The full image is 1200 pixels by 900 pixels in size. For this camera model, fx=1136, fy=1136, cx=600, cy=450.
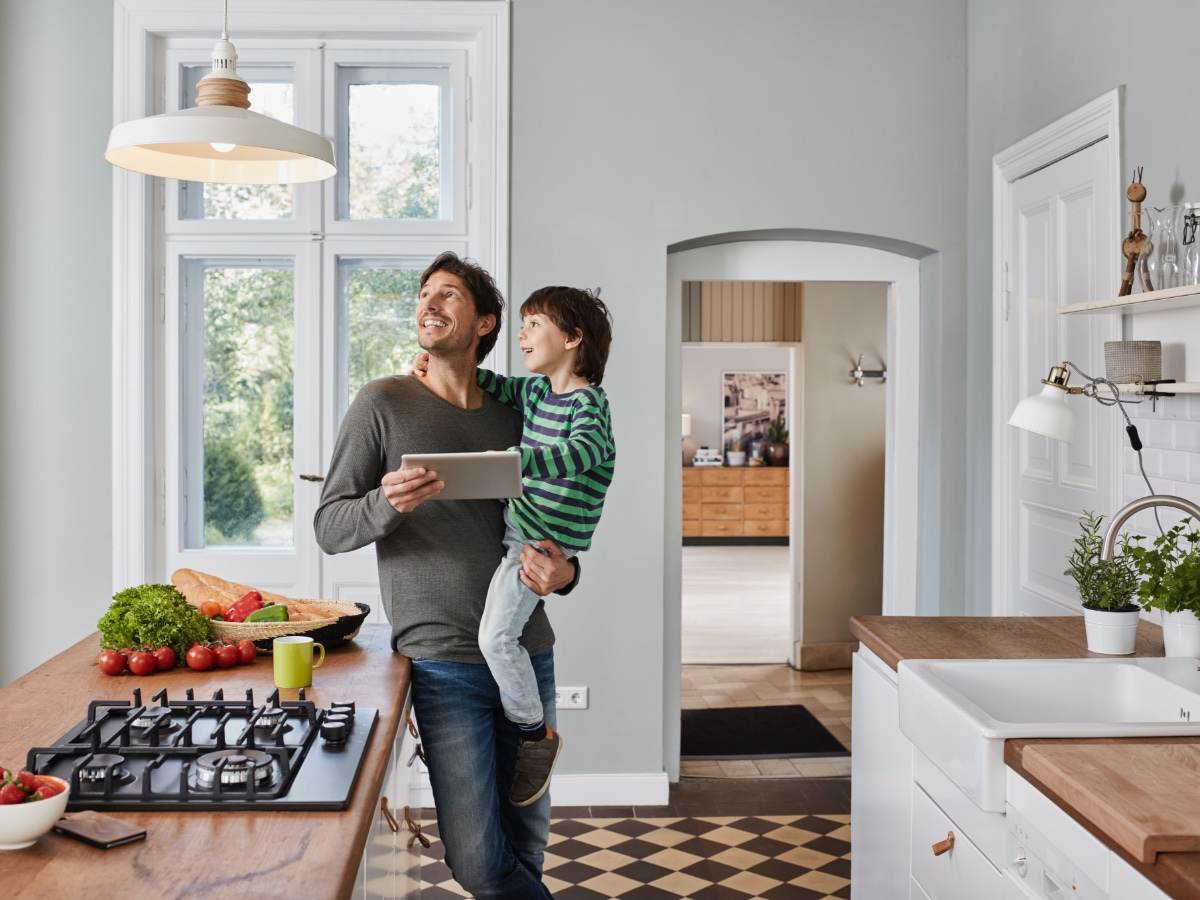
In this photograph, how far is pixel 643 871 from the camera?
11.8 ft

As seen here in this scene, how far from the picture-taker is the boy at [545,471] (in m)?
2.31

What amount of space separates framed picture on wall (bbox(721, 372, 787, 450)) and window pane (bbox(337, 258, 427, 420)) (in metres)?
9.06

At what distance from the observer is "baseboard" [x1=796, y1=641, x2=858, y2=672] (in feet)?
21.4

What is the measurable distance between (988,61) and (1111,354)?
1.68 meters

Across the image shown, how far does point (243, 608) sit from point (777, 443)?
10.7 m

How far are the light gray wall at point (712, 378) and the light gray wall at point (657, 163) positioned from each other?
350 inches

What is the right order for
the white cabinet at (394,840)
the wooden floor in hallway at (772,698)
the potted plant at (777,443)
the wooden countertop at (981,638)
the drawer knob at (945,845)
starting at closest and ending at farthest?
1. the white cabinet at (394,840)
2. the drawer knob at (945,845)
3. the wooden countertop at (981,638)
4. the wooden floor in hallway at (772,698)
5. the potted plant at (777,443)

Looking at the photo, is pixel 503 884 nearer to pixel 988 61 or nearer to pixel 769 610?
pixel 988 61

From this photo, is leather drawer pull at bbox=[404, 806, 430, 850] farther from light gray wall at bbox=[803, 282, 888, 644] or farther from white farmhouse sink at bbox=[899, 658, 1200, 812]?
light gray wall at bbox=[803, 282, 888, 644]

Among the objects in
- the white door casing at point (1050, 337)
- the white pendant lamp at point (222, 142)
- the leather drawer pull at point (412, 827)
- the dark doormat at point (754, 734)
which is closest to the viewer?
the white pendant lamp at point (222, 142)

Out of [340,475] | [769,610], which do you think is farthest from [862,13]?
[769,610]

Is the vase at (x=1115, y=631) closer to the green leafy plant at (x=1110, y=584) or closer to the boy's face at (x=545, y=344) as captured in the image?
the green leafy plant at (x=1110, y=584)

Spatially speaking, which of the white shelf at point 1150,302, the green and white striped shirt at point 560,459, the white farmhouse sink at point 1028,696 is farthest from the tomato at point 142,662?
the white shelf at point 1150,302

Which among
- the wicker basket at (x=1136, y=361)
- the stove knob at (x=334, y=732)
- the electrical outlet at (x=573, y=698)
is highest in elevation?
the wicker basket at (x=1136, y=361)
